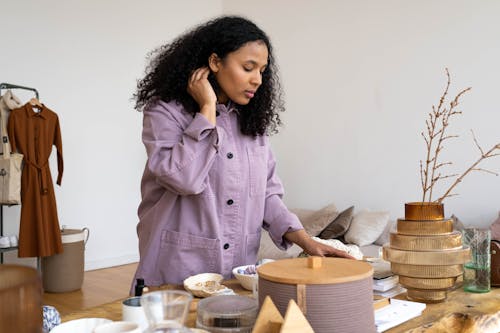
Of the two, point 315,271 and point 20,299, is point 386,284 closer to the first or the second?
point 315,271

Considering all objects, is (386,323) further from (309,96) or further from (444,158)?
(309,96)

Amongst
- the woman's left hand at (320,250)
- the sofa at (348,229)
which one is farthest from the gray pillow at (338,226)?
the woman's left hand at (320,250)

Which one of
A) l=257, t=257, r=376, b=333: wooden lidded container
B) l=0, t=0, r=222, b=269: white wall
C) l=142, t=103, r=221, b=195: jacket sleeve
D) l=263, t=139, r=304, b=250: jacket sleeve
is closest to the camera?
l=257, t=257, r=376, b=333: wooden lidded container

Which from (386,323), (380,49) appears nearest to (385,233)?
(380,49)

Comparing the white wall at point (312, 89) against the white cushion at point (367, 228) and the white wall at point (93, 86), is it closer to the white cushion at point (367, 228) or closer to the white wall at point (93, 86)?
the white wall at point (93, 86)

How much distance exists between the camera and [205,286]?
134 centimetres

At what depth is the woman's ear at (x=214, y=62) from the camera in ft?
5.52

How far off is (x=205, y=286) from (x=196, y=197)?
336mm

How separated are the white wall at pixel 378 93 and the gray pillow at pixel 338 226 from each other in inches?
17.5

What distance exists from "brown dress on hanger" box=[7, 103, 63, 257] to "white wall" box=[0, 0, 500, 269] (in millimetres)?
730

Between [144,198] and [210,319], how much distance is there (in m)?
0.82

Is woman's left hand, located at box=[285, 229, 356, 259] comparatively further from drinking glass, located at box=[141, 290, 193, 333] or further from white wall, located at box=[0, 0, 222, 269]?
white wall, located at box=[0, 0, 222, 269]

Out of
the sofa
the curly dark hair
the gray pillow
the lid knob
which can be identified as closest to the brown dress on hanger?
the sofa

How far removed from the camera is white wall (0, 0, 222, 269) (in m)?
5.02
